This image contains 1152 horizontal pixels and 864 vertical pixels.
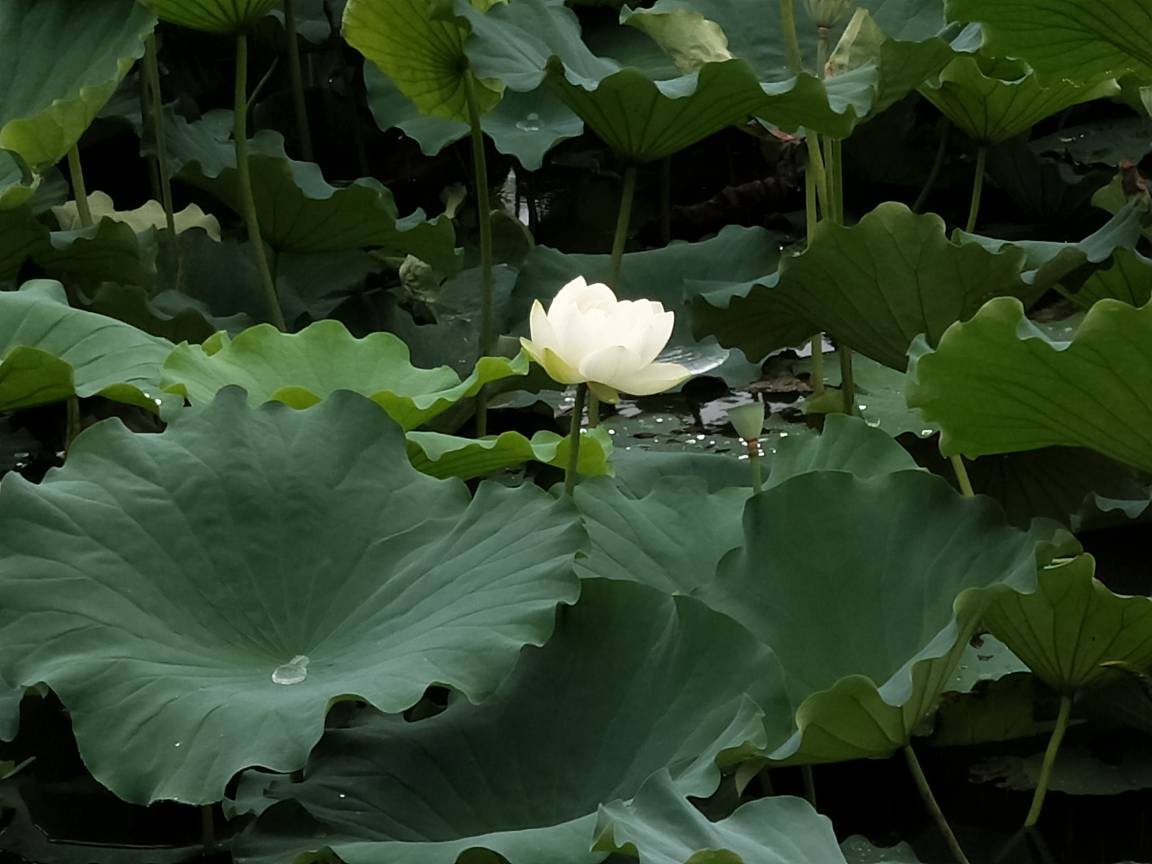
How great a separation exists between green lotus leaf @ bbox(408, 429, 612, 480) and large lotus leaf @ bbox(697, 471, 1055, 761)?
23 centimetres

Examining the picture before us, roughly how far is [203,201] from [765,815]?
196 centimetres

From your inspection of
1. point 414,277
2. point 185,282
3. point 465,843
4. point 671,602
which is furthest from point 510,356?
point 465,843

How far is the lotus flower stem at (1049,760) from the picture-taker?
137 cm

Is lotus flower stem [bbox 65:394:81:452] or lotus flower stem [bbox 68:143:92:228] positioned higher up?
lotus flower stem [bbox 68:143:92:228]

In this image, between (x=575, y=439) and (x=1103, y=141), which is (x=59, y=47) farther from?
(x=1103, y=141)

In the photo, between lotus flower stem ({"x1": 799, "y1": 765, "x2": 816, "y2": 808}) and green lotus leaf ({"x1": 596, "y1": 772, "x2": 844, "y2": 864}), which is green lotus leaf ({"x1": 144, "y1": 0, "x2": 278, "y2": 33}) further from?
green lotus leaf ({"x1": 596, "y1": 772, "x2": 844, "y2": 864})

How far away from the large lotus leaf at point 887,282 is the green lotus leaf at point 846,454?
293mm

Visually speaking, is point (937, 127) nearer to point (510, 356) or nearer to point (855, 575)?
point (510, 356)

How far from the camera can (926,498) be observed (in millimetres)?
1299

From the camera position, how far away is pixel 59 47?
84.2 inches

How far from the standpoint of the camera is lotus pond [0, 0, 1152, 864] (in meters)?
1.12

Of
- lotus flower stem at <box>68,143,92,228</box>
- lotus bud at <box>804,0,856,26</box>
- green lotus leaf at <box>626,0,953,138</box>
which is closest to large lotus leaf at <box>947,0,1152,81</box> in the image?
green lotus leaf at <box>626,0,953,138</box>

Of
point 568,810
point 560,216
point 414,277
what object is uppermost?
point 568,810

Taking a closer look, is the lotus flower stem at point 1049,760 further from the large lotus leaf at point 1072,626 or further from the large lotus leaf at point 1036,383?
the large lotus leaf at point 1036,383
